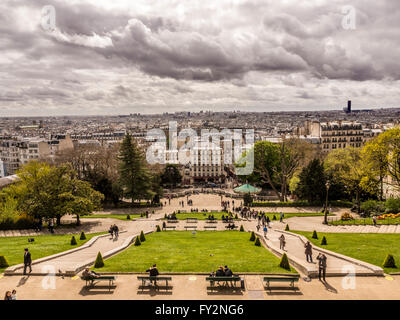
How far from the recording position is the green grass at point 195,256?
17.2m

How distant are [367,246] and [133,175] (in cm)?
3961

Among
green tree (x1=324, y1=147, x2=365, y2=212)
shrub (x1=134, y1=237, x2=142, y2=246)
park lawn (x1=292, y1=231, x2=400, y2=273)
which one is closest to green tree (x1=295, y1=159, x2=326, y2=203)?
green tree (x1=324, y1=147, x2=365, y2=212)

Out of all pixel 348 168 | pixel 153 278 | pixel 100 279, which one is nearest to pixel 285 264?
pixel 153 278

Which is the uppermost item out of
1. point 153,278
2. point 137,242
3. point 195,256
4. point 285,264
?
point 153,278

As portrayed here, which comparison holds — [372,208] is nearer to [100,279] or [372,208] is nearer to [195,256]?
[195,256]

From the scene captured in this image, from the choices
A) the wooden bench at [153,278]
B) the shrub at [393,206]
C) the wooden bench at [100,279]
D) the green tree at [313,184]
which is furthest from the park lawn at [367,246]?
the green tree at [313,184]

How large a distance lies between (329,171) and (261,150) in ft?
64.4

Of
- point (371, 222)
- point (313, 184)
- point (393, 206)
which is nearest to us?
point (371, 222)

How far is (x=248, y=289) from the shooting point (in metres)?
14.6

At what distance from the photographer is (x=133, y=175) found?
2157 inches
